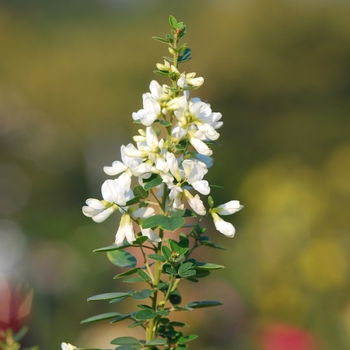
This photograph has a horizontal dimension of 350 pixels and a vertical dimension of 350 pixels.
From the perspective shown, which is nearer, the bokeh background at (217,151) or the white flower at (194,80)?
the white flower at (194,80)

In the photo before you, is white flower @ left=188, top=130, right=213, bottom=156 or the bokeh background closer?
white flower @ left=188, top=130, right=213, bottom=156

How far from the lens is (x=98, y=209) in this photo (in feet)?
1.79

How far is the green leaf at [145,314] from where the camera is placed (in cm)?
49

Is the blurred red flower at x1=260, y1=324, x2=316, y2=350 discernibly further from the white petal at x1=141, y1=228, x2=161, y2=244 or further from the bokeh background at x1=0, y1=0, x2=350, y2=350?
the white petal at x1=141, y1=228, x2=161, y2=244

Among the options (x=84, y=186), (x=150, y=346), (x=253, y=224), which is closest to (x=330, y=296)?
(x=253, y=224)

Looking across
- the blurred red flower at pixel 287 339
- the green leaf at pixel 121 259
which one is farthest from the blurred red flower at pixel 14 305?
the blurred red flower at pixel 287 339

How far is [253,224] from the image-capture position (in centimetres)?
354

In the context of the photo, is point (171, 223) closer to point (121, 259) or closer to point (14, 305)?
point (121, 259)

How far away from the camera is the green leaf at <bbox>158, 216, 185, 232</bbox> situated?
18.9 inches

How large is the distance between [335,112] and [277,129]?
0.77 meters

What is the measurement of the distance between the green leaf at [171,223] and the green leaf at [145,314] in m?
0.07

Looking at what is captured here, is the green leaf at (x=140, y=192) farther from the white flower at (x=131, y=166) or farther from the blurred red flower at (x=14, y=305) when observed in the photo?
the blurred red flower at (x=14, y=305)

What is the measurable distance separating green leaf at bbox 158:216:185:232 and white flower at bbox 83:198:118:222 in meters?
0.06

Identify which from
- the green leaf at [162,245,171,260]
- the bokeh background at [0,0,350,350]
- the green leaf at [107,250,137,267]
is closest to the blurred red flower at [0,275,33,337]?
the green leaf at [107,250,137,267]
